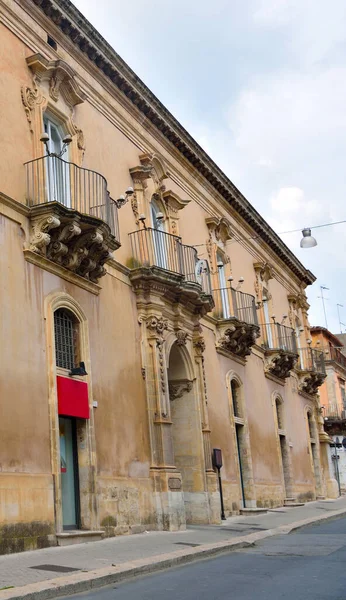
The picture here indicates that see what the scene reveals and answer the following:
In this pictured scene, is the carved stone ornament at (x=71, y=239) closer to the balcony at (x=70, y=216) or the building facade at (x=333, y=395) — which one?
the balcony at (x=70, y=216)

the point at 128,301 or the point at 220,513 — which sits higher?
the point at 128,301

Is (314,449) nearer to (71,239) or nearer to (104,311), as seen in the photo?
(104,311)

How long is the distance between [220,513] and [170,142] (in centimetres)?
1007

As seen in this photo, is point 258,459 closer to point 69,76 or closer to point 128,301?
point 128,301

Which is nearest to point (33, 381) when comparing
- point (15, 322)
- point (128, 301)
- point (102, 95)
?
point (15, 322)

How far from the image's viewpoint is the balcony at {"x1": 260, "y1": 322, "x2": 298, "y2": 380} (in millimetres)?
28219

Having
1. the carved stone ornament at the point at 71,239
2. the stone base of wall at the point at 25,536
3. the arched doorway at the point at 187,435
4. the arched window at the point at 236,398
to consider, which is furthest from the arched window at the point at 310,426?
the stone base of wall at the point at 25,536

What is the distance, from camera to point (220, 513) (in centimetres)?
1933

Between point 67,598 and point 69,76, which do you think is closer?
point 67,598

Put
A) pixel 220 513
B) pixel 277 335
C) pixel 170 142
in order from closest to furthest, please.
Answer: pixel 220 513
pixel 170 142
pixel 277 335

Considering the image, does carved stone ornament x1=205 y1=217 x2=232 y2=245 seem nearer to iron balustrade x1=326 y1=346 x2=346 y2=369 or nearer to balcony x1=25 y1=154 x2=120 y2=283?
balcony x1=25 y1=154 x2=120 y2=283

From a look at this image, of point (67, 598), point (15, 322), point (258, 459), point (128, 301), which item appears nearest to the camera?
point (67, 598)

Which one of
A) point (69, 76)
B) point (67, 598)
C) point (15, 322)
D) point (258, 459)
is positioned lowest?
point (67, 598)

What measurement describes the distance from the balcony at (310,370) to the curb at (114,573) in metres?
19.4
